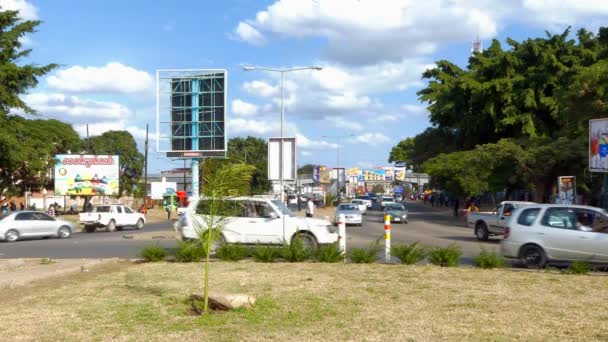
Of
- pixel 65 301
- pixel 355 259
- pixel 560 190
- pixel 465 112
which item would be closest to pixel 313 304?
pixel 65 301

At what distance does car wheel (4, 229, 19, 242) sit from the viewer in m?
29.8

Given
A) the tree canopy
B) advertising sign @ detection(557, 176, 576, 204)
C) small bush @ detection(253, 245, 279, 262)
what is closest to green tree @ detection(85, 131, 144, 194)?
the tree canopy

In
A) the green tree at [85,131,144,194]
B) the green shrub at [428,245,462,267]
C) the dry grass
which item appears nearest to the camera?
the dry grass

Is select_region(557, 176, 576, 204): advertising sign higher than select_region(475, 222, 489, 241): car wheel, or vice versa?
select_region(557, 176, 576, 204): advertising sign

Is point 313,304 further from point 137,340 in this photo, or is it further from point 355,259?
point 355,259

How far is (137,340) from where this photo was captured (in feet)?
24.9

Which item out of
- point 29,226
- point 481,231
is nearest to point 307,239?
point 481,231

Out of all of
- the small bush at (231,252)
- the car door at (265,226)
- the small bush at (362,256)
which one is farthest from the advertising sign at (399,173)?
the small bush at (362,256)

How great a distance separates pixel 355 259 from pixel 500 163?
34.1m

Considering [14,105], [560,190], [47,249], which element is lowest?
[47,249]

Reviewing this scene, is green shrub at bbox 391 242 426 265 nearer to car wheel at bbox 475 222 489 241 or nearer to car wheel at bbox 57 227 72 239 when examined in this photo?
car wheel at bbox 475 222 489 241

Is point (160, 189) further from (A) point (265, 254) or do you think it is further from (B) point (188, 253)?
(A) point (265, 254)

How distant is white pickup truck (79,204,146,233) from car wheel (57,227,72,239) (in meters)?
6.60

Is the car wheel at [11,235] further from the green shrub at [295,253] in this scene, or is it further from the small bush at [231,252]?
the green shrub at [295,253]
